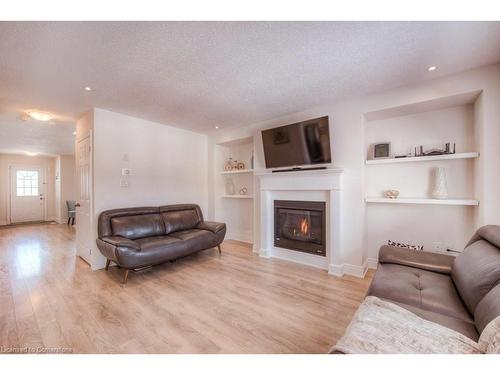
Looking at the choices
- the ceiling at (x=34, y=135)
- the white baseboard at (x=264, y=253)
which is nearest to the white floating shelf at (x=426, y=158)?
the white baseboard at (x=264, y=253)

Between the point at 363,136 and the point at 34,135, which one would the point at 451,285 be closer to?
the point at 363,136

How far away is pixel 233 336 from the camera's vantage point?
163 centimetres

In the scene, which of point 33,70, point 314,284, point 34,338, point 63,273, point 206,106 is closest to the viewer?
point 34,338

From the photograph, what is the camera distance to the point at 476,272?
1310mm

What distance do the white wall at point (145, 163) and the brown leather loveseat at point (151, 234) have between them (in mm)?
322

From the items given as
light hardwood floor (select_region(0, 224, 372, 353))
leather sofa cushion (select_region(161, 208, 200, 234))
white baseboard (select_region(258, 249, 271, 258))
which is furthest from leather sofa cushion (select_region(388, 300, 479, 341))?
leather sofa cushion (select_region(161, 208, 200, 234))

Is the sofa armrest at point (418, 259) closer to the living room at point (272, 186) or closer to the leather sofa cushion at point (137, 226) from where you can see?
the living room at point (272, 186)

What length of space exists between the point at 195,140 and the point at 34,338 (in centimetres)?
366

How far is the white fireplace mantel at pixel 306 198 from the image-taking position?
112 inches

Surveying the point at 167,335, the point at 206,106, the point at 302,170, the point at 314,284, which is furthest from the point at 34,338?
the point at 302,170

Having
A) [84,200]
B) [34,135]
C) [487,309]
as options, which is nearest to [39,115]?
[84,200]

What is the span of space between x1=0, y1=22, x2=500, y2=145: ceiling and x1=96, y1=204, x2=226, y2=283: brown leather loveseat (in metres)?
1.70

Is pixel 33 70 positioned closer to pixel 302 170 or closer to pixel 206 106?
pixel 206 106

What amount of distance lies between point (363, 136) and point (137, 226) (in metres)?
3.49
